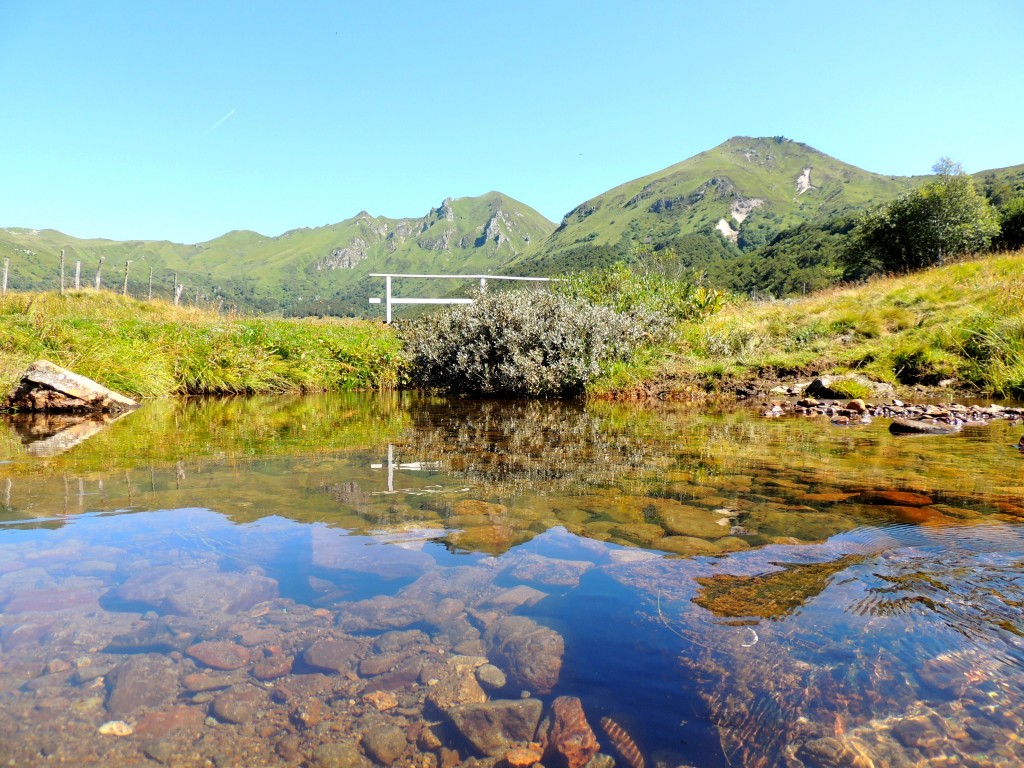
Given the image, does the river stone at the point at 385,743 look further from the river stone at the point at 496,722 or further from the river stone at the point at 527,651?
the river stone at the point at 527,651

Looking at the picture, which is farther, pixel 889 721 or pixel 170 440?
pixel 170 440

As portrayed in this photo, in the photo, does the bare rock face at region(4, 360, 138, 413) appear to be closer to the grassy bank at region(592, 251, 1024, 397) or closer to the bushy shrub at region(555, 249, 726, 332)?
the grassy bank at region(592, 251, 1024, 397)

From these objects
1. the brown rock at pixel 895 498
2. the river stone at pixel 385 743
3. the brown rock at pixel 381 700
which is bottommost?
the river stone at pixel 385 743

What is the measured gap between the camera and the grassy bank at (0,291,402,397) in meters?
12.2

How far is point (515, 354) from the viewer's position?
39.6ft

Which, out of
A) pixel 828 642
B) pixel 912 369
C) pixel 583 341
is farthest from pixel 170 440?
pixel 912 369

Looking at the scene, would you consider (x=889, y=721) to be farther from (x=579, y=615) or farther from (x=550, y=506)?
(x=550, y=506)

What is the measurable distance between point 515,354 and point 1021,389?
9.28m

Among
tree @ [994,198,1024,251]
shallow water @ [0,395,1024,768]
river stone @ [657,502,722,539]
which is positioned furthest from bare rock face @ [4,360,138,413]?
tree @ [994,198,1024,251]

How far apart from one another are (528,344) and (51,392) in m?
8.56

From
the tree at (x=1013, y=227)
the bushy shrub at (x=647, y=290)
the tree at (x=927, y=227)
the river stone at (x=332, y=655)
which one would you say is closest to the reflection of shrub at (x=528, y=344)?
the bushy shrub at (x=647, y=290)

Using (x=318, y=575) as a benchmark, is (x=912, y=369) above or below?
above

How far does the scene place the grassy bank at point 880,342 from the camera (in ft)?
39.6

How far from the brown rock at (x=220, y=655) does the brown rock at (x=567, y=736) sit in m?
1.03
